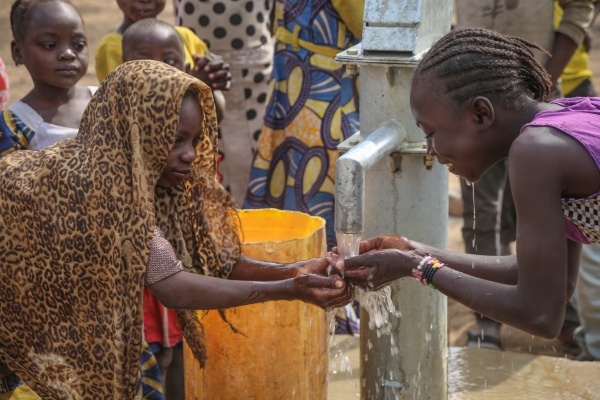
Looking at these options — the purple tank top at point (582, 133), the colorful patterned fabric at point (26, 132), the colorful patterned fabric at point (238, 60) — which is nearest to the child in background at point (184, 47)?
the colorful patterned fabric at point (238, 60)

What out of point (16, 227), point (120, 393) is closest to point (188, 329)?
point (120, 393)

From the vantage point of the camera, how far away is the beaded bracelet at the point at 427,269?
270 cm

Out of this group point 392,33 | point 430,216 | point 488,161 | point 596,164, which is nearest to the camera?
point 596,164

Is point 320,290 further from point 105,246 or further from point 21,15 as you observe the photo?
point 21,15

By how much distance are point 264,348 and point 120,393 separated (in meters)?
0.52

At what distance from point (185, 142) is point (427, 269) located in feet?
2.36

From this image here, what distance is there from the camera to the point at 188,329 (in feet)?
9.68

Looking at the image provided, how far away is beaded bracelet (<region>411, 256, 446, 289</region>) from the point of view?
8.84 feet

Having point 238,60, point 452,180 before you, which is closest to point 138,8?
point 238,60

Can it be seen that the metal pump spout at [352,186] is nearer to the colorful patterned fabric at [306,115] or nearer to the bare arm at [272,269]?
the bare arm at [272,269]

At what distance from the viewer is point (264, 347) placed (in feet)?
10.3

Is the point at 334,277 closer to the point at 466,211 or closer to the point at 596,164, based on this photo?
the point at 596,164

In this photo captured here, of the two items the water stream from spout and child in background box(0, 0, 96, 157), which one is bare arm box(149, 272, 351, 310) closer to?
the water stream from spout

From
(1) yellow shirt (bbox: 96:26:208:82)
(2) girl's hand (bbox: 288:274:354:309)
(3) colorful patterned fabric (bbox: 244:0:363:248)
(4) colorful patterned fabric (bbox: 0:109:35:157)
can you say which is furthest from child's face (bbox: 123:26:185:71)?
(2) girl's hand (bbox: 288:274:354:309)
